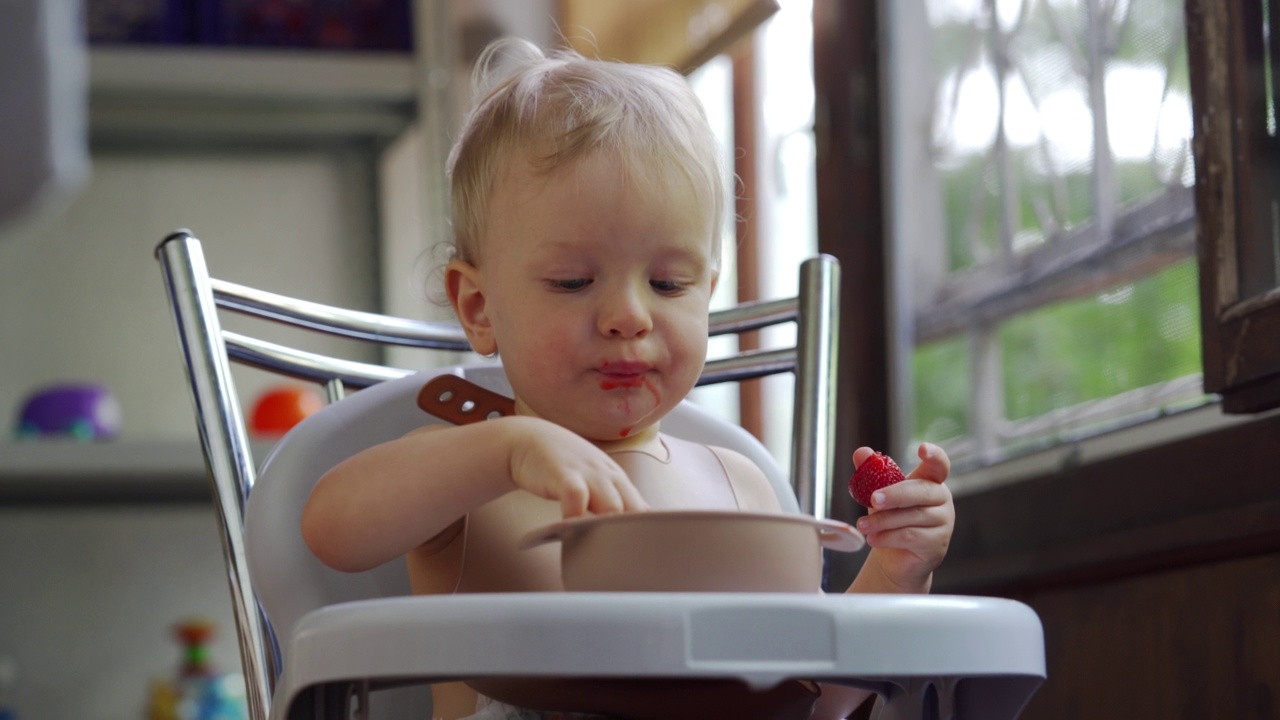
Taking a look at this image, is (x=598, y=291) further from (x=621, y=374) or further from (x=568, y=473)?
(x=568, y=473)

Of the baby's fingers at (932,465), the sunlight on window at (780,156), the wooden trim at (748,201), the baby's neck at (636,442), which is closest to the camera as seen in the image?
the baby's fingers at (932,465)

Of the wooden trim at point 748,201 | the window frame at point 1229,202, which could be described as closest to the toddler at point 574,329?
the window frame at point 1229,202

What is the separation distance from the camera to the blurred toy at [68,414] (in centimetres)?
240

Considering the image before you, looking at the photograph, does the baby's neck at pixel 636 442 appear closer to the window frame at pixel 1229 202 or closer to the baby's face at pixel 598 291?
the baby's face at pixel 598 291

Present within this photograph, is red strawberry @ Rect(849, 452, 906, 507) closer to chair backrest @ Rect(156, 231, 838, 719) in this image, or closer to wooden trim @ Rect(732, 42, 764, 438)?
chair backrest @ Rect(156, 231, 838, 719)

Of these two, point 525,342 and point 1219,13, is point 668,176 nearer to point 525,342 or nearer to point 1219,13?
point 525,342

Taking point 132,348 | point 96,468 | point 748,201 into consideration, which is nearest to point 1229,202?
point 748,201

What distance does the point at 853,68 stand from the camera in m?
1.72

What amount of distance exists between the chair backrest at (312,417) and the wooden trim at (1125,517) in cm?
Result: 28

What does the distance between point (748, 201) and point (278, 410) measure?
34.8 inches

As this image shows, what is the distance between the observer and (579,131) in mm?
768

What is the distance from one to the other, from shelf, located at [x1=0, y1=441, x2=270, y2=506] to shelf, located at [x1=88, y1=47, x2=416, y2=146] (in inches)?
26.7

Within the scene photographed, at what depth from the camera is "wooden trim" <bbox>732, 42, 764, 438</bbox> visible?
2.20 m

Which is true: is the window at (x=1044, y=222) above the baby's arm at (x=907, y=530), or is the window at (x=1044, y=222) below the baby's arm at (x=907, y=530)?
above
